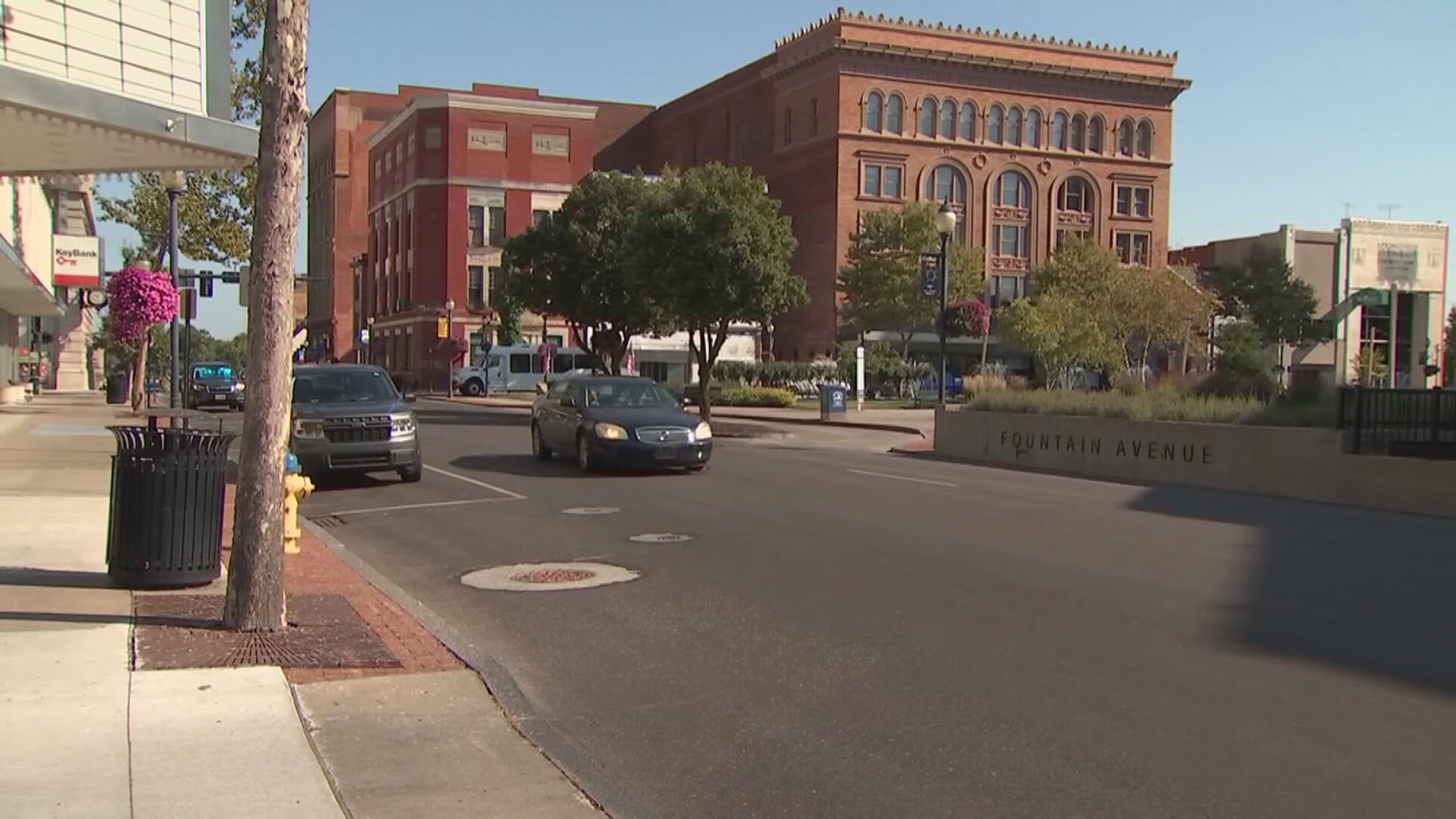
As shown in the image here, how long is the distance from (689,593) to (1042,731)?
147 inches

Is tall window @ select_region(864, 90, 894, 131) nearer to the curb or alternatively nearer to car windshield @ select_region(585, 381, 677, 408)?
car windshield @ select_region(585, 381, 677, 408)

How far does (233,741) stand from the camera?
5.44 meters

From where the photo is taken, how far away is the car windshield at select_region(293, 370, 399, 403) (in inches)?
677

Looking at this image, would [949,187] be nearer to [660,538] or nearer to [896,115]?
[896,115]

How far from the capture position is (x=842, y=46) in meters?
70.9

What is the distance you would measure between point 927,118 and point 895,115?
2.27m

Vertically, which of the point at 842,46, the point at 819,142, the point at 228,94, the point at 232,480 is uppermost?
the point at 842,46

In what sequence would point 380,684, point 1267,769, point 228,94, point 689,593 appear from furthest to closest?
point 228,94 < point 689,593 < point 380,684 < point 1267,769

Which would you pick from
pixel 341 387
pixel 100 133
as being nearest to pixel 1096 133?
pixel 341 387

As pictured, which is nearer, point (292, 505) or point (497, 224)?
point (292, 505)

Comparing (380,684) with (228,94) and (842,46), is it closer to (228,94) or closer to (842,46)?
(228,94)

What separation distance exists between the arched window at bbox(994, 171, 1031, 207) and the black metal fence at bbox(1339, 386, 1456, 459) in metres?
62.6

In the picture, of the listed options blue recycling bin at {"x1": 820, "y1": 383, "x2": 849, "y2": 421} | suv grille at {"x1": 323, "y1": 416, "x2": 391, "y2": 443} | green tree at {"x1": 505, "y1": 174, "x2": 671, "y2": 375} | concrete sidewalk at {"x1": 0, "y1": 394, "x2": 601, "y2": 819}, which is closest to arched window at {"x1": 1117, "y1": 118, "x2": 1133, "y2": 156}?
green tree at {"x1": 505, "y1": 174, "x2": 671, "y2": 375}

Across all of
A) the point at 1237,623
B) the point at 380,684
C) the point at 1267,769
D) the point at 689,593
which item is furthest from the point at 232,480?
the point at 1267,769
